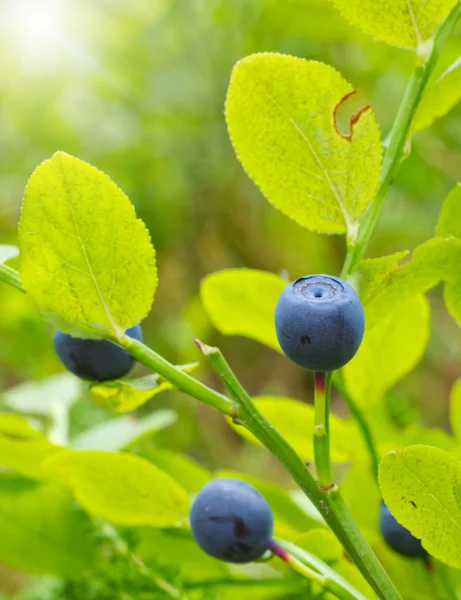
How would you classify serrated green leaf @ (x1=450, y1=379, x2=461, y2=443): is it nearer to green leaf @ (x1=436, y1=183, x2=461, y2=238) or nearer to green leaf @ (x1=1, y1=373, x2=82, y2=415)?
green leaf @ (x1=436, y1=183, x2=461, y2=238)

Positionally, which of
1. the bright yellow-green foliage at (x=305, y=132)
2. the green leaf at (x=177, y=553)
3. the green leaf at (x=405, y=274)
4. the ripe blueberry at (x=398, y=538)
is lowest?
the ripe blueberry at (x=398, y=538)

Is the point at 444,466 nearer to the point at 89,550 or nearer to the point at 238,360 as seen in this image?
the point at 89,550

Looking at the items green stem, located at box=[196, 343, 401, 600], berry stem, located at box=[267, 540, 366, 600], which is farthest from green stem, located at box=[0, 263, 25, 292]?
berry stem, located at box=[267, 540, 366, 600]

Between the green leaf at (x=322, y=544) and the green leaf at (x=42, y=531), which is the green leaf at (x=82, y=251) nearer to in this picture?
the green leaf at (x=322, y=544)

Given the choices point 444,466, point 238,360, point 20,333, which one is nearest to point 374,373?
point 444,466

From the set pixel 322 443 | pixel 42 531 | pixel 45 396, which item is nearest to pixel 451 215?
pixel 322 443

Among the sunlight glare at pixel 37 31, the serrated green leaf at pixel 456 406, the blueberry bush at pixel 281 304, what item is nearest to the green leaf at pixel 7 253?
the blueberry bush at pixel 281 304
